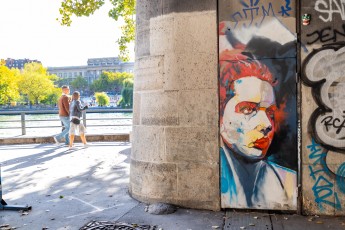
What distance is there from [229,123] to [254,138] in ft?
1.24

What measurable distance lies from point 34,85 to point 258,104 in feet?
279

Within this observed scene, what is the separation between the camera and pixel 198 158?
493 cm

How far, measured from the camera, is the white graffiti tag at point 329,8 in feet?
14.7

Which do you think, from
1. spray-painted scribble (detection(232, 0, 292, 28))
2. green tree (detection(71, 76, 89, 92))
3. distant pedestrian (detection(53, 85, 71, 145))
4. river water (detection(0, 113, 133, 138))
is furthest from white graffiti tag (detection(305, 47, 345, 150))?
green tree (detection(71, 76, 89, 92))

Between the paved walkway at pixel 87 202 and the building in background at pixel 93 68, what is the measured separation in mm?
142401

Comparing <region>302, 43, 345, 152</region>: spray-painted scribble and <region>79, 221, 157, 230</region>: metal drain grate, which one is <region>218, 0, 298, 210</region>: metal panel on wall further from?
<region>79, 221, 157, 230</region>: metal drain grate

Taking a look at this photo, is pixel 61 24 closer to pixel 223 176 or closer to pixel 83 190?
pixel 83 190

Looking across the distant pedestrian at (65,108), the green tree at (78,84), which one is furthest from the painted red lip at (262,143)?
the green tree at (78,84)

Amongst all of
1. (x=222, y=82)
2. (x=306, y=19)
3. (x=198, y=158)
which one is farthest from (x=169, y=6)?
(x=198, y=158)

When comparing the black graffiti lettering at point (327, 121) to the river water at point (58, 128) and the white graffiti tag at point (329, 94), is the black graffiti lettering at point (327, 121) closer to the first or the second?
the white graffiti tag at point (329, 94)

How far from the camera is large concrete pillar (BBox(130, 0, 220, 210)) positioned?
16.0 feet

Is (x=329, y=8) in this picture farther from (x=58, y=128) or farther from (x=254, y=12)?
(x=58, y=128)

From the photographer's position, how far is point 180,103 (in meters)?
5.00

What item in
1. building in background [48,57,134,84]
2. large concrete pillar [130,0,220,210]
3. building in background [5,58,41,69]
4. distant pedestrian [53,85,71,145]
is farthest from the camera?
building in background [5,58,41,69]
